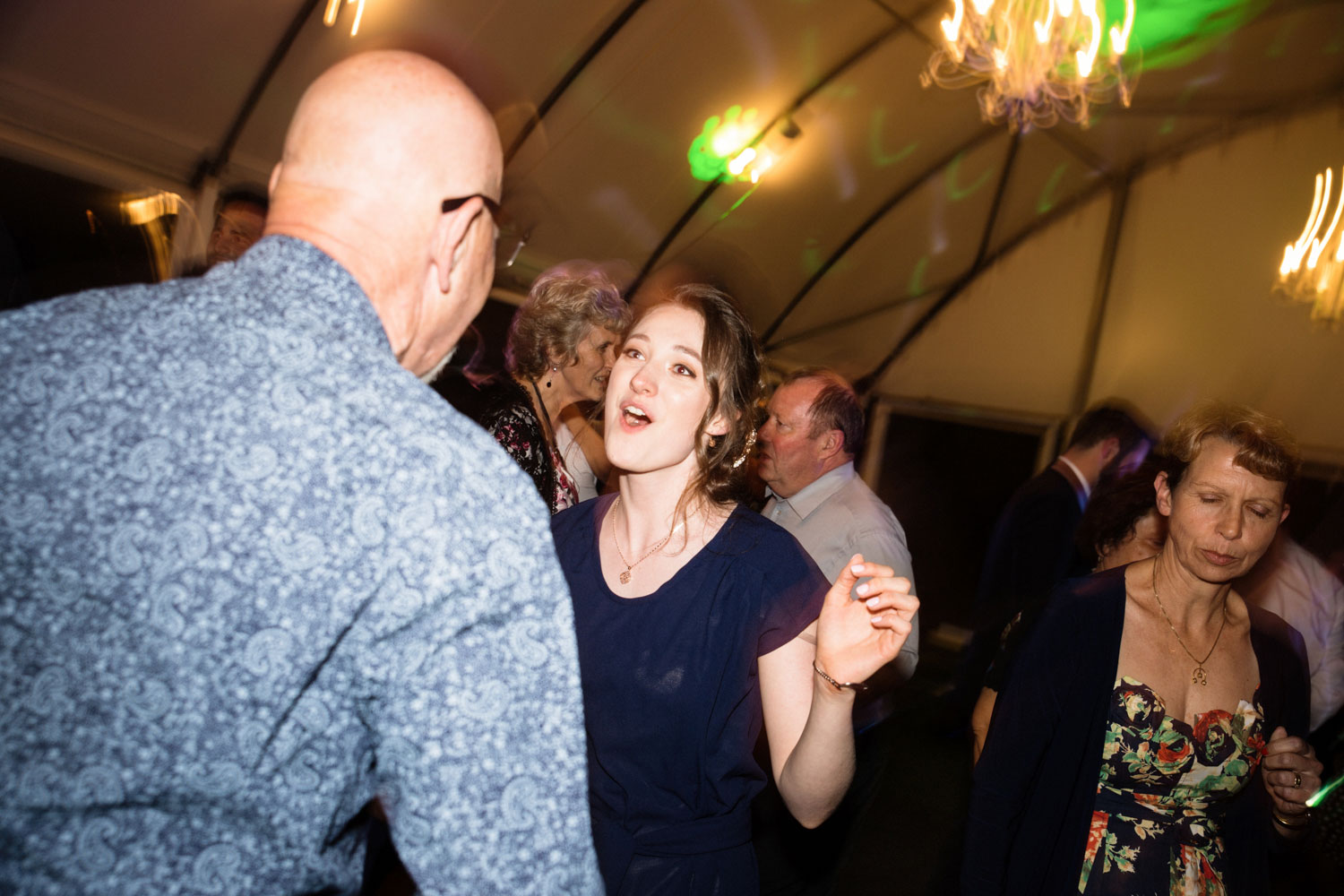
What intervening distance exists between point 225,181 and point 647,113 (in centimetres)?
348

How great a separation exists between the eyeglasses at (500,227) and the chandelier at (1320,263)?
803 centimetres

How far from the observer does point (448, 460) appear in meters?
0.85

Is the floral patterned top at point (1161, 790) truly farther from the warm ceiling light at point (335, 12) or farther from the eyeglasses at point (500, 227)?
the warm ceiling light at point (335, 12)

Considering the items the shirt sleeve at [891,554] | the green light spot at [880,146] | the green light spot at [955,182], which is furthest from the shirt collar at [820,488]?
the green light spot at [955,182]

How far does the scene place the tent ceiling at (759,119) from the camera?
4934 mm

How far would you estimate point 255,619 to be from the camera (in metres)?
0.78

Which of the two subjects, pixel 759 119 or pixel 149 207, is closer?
pixel 149 207

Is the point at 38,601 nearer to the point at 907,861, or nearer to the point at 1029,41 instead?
the point at 907,861

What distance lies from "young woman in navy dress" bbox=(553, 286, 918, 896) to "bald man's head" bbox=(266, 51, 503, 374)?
878 millimetres

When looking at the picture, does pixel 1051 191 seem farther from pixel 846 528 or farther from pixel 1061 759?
pixel 1061 759

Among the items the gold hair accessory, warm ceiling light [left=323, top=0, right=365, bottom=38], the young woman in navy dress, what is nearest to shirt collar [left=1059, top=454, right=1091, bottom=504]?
the gold hair accessory

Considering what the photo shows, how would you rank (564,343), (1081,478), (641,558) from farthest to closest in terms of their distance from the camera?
(1081,478) < (564,343) < (641,558)

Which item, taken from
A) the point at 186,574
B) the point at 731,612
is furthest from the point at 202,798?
the point at 731,612

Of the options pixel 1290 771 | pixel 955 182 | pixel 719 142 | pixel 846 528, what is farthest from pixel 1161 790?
pixel 955 182
